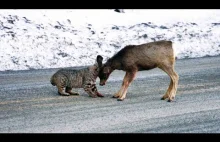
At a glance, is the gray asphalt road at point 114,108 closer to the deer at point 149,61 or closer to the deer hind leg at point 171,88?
the deer hind leg at point 171,88

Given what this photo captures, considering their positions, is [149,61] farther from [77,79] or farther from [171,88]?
[77,79]

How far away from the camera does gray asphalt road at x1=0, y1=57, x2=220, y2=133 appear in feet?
26.5

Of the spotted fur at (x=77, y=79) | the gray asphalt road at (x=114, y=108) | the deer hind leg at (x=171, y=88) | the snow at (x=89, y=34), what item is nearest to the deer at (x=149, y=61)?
the deer hind leg at (x=171, y=88)

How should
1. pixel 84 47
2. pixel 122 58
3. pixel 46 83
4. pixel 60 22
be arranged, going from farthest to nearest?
pixel 60 22, pixel 84 47, pixel 46 83, pixel 122 58

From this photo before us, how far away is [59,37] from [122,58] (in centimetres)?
946

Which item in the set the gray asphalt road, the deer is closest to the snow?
the gray asphalt road

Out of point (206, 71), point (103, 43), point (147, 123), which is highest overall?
point (147, 123)

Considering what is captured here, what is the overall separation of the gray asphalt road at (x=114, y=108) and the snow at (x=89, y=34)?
13.4ft

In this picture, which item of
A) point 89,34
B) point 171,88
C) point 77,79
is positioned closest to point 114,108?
point 171,88

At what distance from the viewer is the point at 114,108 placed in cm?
982

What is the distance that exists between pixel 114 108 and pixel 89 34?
40.4 ft
